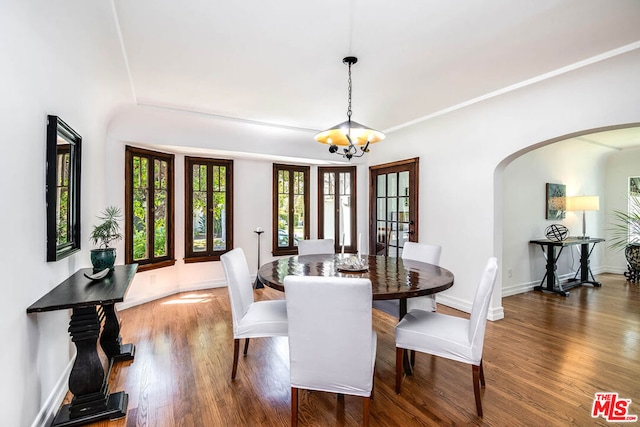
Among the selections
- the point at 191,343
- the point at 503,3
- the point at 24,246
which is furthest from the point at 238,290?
the point at 503,3

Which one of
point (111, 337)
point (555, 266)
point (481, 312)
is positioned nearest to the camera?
point (481, 312)

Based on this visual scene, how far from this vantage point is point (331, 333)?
65.9 inches

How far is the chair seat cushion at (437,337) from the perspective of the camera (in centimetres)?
197

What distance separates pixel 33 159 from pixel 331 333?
6.07 ft

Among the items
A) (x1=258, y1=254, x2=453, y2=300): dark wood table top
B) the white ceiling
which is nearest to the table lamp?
the white ceiling

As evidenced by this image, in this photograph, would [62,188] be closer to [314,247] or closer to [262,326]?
[262,326]

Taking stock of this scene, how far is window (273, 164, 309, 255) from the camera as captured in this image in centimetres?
548

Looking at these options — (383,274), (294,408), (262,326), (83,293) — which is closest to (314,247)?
(383,274)

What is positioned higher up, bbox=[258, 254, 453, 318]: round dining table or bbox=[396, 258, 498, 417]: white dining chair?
bbox=[258, 254, 453, 318]: round dining table

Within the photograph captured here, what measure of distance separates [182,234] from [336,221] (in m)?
→ 2.65

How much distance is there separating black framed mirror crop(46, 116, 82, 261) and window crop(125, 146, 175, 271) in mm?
1722

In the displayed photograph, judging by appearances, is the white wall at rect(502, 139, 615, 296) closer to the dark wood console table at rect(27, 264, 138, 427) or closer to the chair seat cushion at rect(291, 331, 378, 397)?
the chair seat cushion at rect(291, 331, 378, 397)

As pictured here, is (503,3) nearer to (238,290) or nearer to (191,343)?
(238,290)

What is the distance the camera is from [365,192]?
5.74 m
